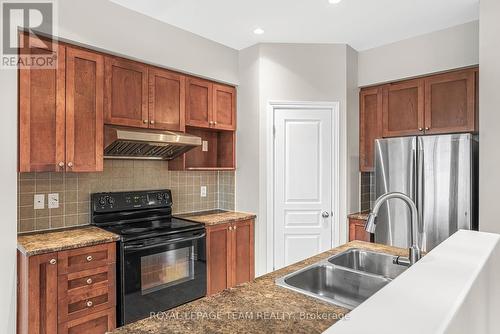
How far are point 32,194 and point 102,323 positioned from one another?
43.8 inches

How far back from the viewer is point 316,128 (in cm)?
336

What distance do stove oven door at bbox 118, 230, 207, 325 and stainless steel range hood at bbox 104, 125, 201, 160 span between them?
81cm

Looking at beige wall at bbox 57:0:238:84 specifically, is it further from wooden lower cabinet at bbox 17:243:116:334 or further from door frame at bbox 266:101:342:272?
wooden lower cabinet at bbox 17:243:116:334

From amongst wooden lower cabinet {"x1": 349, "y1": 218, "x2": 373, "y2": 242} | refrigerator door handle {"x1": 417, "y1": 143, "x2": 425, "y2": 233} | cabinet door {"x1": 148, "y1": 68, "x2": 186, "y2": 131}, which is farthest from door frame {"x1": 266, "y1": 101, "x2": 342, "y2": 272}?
cabinet door {"x1": 148, "y1": 68, "x2": 186, "y2": 131}

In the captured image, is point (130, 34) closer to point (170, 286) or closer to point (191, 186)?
point (191, 186)

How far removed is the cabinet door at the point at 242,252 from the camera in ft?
10.6

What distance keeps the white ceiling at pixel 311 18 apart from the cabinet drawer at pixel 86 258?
196 cm

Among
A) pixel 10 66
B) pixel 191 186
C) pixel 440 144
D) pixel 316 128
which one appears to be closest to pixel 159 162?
pixel 191 186

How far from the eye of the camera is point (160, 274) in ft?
8.34

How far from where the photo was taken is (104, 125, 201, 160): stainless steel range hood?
8.26 feet

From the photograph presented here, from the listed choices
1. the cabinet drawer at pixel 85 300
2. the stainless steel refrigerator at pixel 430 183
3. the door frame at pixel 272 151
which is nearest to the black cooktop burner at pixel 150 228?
the cabinet drawer at pixel 85 300

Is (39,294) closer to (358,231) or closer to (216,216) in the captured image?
(216,216)

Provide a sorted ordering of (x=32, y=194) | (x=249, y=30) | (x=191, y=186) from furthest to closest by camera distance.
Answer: (x=191, y=186) < (x=249, y=30) < (x=32, y=194)

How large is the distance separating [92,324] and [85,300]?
19 cm
